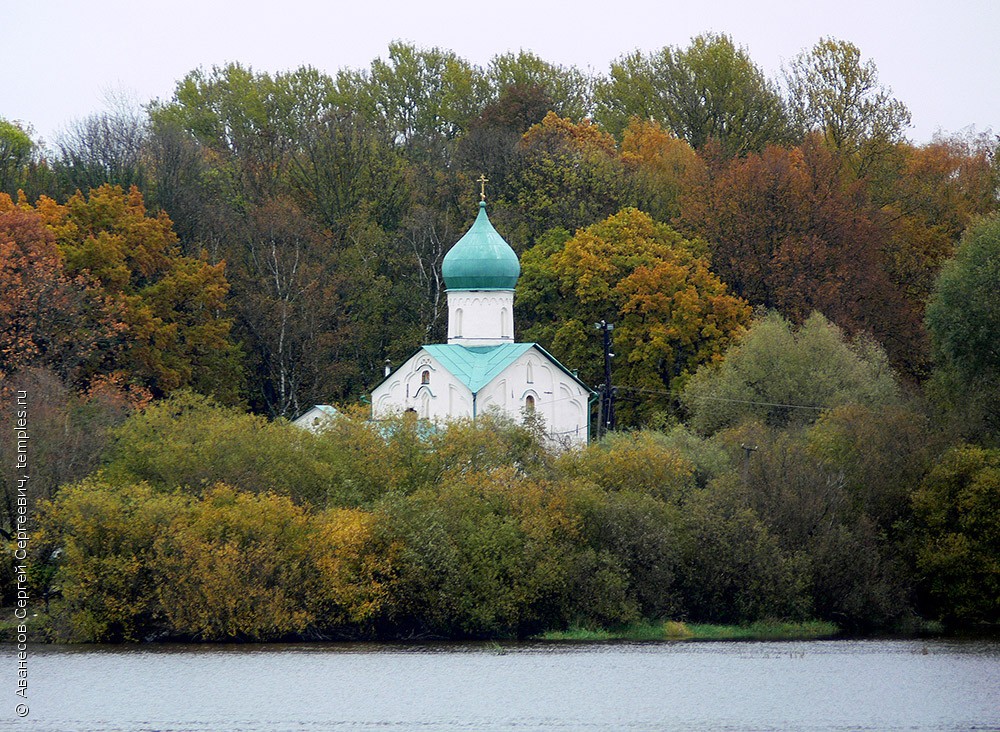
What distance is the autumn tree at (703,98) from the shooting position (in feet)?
226

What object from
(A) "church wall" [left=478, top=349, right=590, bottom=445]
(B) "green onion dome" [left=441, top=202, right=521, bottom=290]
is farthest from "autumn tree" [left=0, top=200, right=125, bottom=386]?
→ (A) "church wall" [left=478, top=349, right=590, bottom=445]

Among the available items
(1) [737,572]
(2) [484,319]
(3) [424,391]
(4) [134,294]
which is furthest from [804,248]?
(4) [134,294]

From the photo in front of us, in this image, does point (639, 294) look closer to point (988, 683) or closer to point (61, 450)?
point (61, 450)

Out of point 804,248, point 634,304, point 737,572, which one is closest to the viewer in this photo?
point 737,572

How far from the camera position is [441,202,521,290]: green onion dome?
53.0 m

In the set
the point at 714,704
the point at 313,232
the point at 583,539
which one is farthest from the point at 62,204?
the point at 714,704

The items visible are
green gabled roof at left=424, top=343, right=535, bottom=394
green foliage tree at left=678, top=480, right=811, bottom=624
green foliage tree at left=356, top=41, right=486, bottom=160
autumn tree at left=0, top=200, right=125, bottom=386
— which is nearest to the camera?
green foliage tree at left=678, top=480, right=811, bottom=624

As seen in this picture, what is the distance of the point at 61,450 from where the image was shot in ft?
138

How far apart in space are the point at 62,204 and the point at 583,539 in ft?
76.1

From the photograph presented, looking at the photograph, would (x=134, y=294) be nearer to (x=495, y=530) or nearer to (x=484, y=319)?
(x=484, y=319)

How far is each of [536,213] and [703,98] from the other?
455 inches

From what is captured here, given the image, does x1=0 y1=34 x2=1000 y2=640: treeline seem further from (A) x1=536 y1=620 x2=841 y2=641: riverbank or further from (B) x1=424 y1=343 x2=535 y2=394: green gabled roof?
(B) x1=424 y1=343 x2=535 y2=394: green gabled roof

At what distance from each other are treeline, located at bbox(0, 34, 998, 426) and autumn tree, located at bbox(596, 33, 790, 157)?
90mm

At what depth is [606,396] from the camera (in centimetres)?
5372
